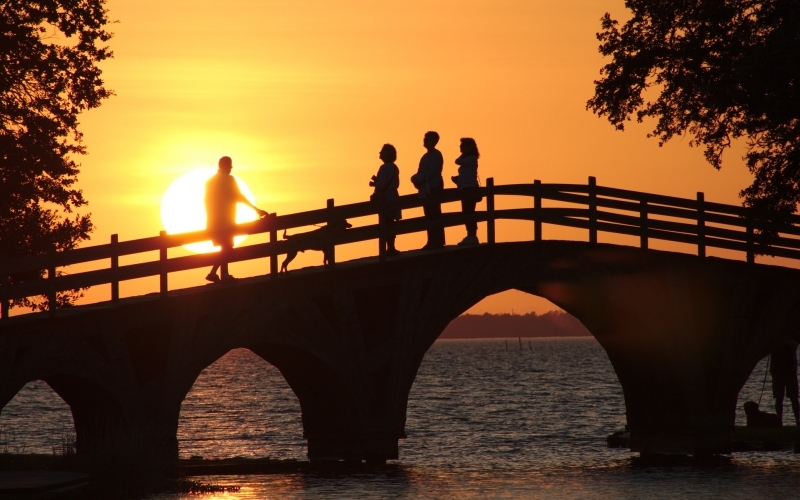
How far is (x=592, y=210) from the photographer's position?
27.1 metres

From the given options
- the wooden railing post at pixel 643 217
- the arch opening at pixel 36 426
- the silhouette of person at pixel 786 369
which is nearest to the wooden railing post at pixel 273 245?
the wooden railing post at pixel 643 217

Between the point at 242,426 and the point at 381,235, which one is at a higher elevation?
the point at 381,235

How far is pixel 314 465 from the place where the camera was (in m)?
25.1

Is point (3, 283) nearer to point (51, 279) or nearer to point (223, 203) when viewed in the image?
point (51, 279)

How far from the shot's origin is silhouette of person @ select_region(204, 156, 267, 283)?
21672mm

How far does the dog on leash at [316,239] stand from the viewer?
23180mm

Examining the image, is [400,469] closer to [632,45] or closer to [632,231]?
[632,231]

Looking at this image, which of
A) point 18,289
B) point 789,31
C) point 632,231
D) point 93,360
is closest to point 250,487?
point 93,360

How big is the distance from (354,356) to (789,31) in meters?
9.70

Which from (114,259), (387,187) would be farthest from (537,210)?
(114,259)

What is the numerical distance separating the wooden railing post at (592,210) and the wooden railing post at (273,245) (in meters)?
7.24

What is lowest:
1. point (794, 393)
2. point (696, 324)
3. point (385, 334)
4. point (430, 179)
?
point (794, 393)

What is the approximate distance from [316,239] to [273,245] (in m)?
1.00

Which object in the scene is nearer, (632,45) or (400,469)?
(400,469)
